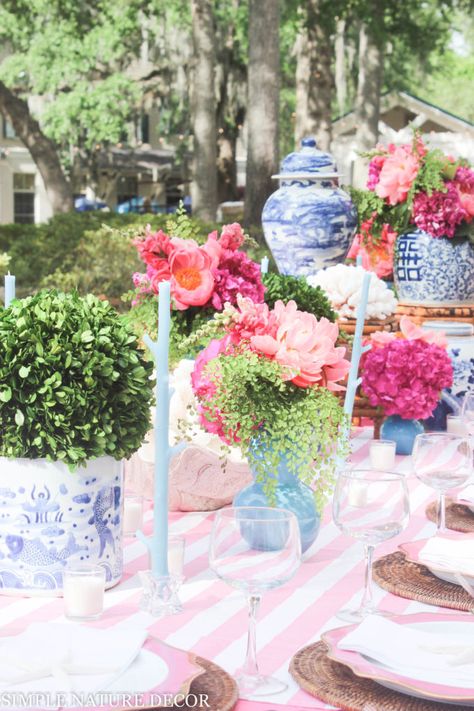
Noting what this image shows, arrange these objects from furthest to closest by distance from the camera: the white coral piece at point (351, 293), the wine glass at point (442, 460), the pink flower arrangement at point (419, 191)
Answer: the pink flower arrangement at point (419, 191), the white coral piece at point (351, 293), the wine glass at point (442, 460)

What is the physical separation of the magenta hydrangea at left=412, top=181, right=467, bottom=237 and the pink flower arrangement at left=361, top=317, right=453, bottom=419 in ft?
3.60

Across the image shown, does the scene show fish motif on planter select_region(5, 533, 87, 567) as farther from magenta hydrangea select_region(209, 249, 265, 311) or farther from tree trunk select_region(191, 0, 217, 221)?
tree trunk select_region(191, 0, 217, 221)

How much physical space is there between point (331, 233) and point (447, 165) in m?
0.75

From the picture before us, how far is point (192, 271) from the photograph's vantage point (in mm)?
2947

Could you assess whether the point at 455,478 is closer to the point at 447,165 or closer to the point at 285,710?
the point at 285,710

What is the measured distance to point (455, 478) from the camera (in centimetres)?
241

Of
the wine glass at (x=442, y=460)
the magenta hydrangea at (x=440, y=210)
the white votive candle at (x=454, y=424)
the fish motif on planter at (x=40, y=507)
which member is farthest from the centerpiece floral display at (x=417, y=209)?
the fish motif on planter at (x=40, y=507)

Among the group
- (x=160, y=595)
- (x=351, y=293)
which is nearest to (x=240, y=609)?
(x=160, y=595)

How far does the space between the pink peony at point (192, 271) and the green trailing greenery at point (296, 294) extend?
0.58 metres

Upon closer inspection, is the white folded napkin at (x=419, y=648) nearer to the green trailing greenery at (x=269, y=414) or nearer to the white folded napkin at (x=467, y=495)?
the green trailing greenery at (x=269, y=414)

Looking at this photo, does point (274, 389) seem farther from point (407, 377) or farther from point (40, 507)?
point (407, 377)

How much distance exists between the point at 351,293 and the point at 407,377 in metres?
0.90

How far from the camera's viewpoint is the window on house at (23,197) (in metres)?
40.2

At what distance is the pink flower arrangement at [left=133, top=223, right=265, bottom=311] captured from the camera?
2920mm
